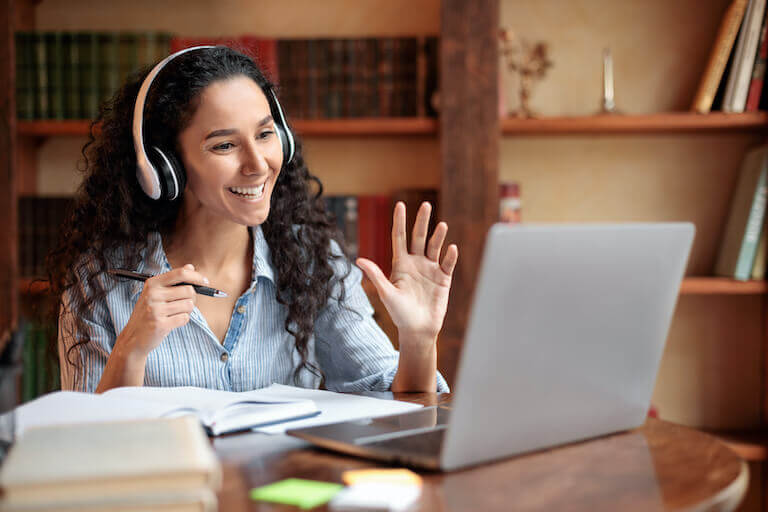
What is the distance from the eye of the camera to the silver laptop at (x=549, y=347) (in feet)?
2.30

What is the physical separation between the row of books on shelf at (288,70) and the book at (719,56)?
0.80m

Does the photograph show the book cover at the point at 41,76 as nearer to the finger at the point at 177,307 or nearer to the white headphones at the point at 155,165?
the white headphones at the point at 155,165

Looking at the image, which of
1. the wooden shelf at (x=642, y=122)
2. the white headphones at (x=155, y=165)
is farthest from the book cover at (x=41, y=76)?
the wooden shelf at (x=642, y=122)

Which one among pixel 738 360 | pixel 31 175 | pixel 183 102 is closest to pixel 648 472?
pixel 183 102

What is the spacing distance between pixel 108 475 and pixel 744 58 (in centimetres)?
223

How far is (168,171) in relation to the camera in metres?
1.41

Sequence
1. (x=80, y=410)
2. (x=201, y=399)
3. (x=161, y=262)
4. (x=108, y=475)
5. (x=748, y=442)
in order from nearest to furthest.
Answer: (x=108, y=475), (x=80, y=410), (x=201, y=399), (x=161, y=262), (x=748, y=442)

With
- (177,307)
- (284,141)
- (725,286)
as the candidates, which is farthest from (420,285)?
(725,286)

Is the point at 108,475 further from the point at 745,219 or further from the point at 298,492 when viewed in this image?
→ the point at 745,219

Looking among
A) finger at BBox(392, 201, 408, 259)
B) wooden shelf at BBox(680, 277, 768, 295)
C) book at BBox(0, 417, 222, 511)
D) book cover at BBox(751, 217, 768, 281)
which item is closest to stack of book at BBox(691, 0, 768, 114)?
book cover at BBox(751, 217, 768, 281)

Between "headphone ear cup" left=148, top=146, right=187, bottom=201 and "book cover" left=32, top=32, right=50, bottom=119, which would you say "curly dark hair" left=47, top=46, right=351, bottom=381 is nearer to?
"headphone ear cup" left=148, top=146, right=187, bottom=201

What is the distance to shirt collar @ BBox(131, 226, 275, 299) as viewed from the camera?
146cm

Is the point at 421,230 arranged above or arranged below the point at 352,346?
above

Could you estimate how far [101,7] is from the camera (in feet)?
8.34
